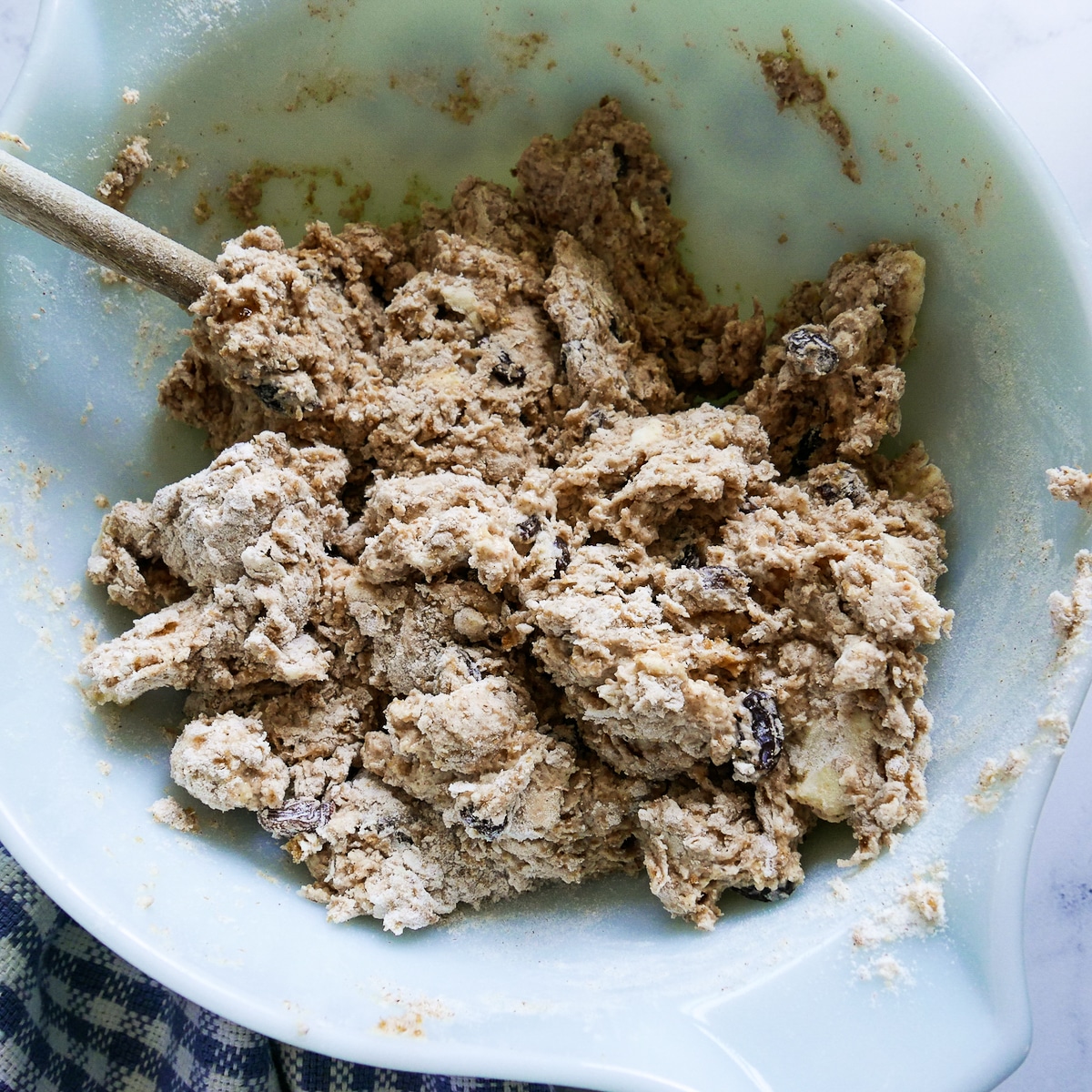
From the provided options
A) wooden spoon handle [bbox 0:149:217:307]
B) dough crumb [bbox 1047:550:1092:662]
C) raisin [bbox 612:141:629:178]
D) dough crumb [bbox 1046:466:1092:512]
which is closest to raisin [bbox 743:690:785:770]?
dough crumb [bbox 1047:550:1092:662]

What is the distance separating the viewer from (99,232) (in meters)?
1.50

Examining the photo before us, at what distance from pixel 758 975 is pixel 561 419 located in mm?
960

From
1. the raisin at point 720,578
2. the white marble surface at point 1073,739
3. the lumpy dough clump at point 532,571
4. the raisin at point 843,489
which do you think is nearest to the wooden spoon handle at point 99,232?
the lumpy dough clump at point 532,571

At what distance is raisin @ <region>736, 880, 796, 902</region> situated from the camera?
56.2 inches

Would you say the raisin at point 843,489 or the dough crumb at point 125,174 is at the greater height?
the raisin at point 843,489

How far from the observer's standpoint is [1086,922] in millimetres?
1892

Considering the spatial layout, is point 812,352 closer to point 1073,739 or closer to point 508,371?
point 508,371

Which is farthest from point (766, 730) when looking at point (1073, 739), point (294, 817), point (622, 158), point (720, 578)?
point (622, 158)

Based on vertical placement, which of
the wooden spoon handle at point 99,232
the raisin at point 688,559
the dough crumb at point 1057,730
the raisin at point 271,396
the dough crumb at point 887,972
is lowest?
the raisin at point 271,396

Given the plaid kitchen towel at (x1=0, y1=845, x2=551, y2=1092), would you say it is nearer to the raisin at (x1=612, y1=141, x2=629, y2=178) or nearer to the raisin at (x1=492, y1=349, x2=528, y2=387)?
the raisin at (x1=492, y1=349, x2=528, y2=387)

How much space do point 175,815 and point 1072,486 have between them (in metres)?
1.47

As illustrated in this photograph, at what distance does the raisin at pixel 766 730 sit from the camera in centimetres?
141

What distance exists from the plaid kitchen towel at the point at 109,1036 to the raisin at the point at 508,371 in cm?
131

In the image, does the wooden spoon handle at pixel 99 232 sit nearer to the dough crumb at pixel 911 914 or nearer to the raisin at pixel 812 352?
the raisin at pixel 812 352
